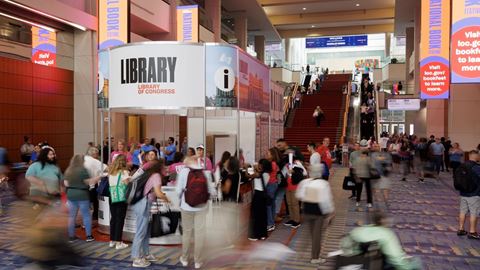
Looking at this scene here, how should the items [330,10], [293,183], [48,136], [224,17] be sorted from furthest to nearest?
[330,10] < [224,17] < [48,136] < [293,183]

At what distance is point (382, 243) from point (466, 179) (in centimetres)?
415

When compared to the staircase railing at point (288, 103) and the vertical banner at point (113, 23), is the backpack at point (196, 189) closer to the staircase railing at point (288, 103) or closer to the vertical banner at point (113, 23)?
the vertical banner at point (113, 23)

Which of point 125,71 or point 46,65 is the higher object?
point 46,65

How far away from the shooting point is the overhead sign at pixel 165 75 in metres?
7.32

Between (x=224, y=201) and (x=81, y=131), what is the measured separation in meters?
10.9

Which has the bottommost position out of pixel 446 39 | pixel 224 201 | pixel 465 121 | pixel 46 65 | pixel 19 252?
pixel 19 252

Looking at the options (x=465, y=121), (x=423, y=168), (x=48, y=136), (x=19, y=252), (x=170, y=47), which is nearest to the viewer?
(x=19, y=252)

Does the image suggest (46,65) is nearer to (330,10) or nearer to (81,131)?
(81,131)

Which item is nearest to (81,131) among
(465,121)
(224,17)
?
(465,121)

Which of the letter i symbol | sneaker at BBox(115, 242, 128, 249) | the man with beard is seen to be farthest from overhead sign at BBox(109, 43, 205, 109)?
sneaker at BBox(115, 242, 128, 249)

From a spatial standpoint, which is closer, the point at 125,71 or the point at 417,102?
the point at 125,71

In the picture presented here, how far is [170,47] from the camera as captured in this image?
7.31 m

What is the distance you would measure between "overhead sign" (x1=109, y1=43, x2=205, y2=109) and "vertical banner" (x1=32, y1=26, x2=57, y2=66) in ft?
31.3

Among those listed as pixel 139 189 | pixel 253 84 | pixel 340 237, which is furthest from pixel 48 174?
pixel 340 237
